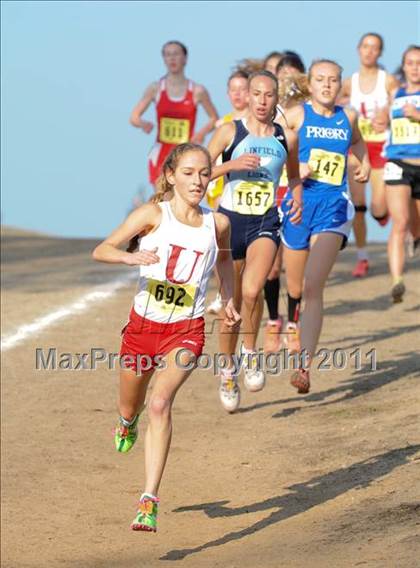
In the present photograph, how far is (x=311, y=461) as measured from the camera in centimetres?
1030

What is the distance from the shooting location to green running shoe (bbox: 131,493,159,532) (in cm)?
791

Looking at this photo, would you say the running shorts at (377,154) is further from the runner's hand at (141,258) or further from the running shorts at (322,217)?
the runner's hand at (141,258)

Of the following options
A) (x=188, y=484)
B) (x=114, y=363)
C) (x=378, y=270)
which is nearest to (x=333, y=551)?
(x=188, y=484)

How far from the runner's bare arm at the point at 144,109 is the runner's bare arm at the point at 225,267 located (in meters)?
7.34

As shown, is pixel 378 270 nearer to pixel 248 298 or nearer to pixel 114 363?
pixel 114 363

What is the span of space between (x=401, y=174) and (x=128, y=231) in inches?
237

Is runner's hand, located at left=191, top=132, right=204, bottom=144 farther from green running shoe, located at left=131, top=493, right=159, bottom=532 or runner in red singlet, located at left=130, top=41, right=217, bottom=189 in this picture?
green running shoe, located at left=131, top=493, right=159, bottom=532

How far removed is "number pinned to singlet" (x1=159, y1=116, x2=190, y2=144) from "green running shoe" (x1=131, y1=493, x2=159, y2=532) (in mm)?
8530

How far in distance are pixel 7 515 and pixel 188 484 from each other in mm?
1128

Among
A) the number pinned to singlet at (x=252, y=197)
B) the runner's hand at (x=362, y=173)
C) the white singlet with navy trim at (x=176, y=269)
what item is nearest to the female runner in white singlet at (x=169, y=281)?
the white singlet with navy trim at (x=176, y=269)

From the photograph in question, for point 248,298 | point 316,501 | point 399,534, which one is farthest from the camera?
point 248,298

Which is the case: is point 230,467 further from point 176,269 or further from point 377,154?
point 377,154

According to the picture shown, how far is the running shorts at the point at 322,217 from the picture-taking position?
11055 mm

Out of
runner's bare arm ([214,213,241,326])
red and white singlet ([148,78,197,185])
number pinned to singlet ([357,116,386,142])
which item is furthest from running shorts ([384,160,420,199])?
runner's bare arm ([214,213,241,326])
